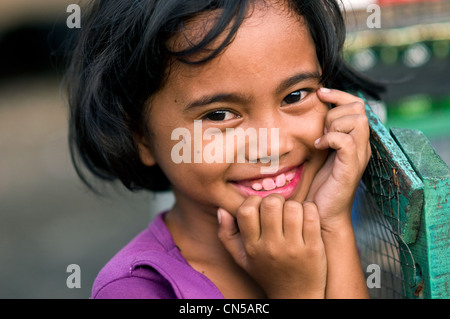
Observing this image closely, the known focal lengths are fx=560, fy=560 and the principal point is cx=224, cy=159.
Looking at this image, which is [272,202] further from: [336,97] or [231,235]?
[336,97]

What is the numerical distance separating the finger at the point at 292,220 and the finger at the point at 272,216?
0.01m

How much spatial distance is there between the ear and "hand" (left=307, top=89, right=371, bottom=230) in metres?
0.56

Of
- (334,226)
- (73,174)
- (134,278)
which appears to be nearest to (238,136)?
(334,226)

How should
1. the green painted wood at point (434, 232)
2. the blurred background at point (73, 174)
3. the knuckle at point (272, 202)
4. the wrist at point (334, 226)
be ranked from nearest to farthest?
the green painted wood at point (434, 232) → the knuckle at point (272, 202) → the wrist at point (334, 226) → the blurred background at point (73, 174)

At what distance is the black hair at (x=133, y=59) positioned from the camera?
1.55 m

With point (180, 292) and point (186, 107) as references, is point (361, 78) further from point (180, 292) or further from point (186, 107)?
point (180, 292)

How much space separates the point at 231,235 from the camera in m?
1.64

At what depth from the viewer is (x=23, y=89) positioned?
11328 millimetres

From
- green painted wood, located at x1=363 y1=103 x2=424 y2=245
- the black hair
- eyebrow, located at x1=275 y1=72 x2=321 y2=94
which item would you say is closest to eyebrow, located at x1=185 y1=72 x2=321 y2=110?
eyebrow, located at x1=275 y1=72 x2=321 y2=94

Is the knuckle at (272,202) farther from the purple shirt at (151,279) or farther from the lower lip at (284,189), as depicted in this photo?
the purple shirt at (151,279)

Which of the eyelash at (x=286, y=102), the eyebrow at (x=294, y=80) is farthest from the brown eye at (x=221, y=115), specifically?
the eyebrow at (x=294, y=80)

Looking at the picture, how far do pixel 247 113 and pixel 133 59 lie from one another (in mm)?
404

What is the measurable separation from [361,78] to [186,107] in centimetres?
78
